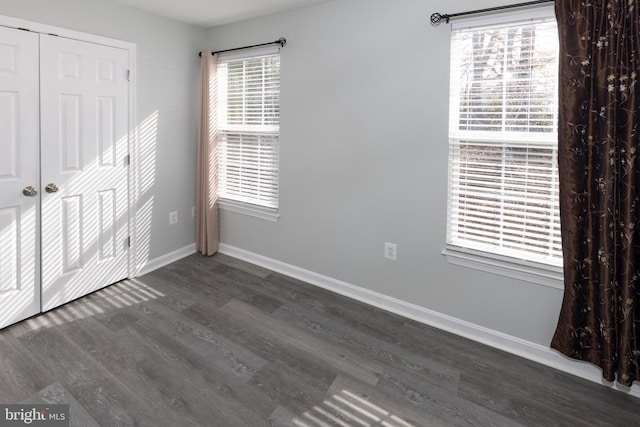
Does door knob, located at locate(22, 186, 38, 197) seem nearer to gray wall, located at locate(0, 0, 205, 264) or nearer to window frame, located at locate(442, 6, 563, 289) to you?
gray wall, located at locate(0, 0, 205, 264)

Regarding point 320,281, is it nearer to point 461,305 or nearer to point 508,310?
point 461,305

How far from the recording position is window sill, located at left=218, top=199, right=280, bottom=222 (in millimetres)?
3576

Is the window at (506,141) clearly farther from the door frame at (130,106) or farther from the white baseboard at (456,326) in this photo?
the door frame at (130,106)

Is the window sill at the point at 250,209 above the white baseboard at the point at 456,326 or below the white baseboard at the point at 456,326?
above

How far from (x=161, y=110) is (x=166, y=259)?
1.46 m

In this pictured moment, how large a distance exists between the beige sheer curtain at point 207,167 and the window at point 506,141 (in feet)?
7.71

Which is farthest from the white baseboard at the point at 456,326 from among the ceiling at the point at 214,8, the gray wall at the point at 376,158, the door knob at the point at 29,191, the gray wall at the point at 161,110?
the ceiling at the point at 214,8

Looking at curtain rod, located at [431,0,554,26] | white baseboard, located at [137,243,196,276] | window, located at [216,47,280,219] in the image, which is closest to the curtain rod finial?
curtain rod, located at [431,0,554,26]

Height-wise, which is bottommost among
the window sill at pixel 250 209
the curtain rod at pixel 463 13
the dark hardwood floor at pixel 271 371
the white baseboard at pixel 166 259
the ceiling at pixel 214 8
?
the dark hardwood floor at pixel 271 371

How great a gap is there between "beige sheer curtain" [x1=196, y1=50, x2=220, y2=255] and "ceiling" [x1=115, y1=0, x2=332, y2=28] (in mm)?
386

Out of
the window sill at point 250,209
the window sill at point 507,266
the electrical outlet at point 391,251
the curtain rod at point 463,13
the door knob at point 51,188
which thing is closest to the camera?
the curtain rod at point 463,13

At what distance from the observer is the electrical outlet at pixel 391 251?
2846 millimetres

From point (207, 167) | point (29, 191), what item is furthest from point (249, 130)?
point (29, 191)

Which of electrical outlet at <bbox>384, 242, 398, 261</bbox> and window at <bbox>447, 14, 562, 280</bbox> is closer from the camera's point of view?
window at <bbox>447, 14, 562, 280</bbox>
